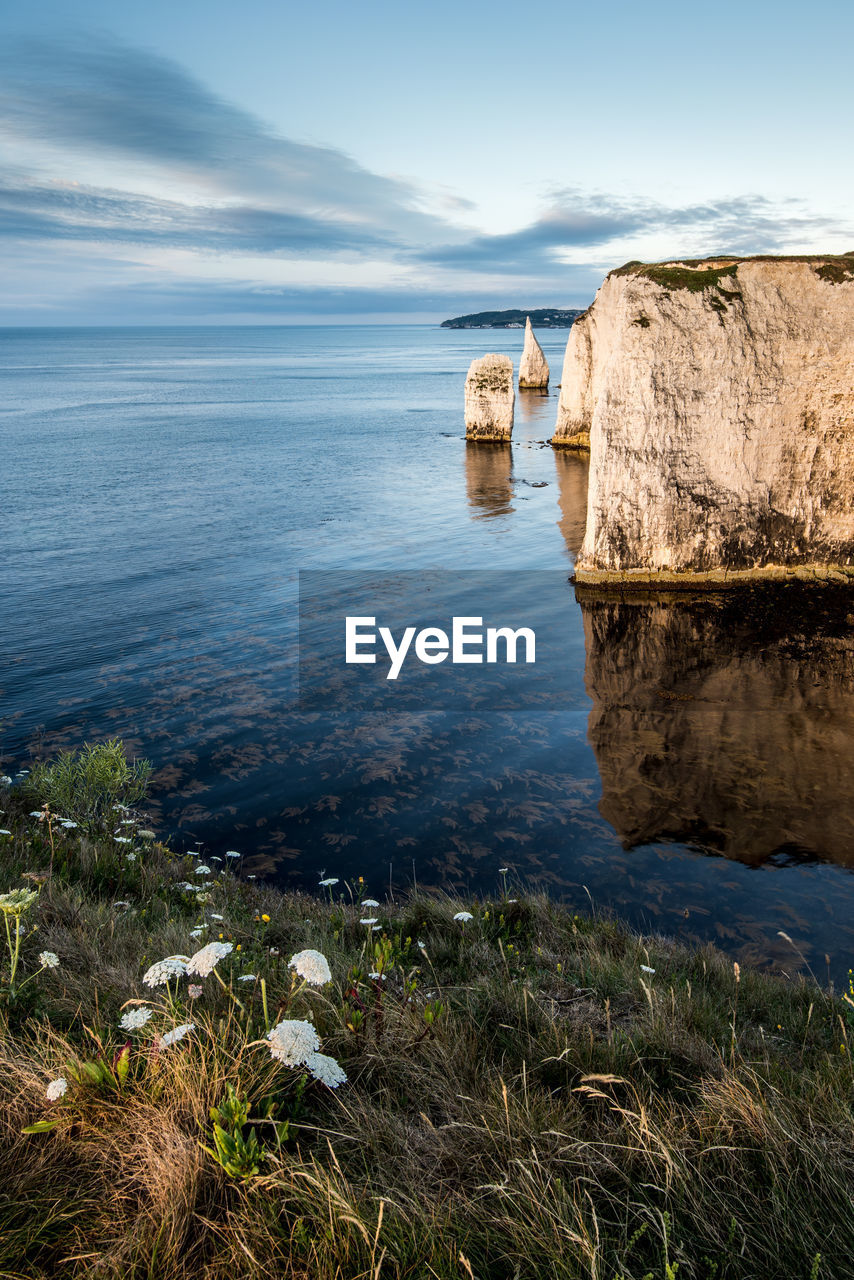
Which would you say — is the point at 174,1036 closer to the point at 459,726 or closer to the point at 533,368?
the point at 459,726

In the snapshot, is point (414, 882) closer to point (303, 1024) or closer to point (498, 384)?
point (303, 1024)

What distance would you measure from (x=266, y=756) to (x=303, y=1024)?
29.7 feet

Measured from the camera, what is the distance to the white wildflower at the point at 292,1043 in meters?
3.01

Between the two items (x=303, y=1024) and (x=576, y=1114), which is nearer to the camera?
(x=303, y=1024)

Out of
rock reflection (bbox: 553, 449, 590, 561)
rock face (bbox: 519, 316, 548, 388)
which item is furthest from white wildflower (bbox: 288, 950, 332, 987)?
rock face (bbox: 519, 316, 548, 388)

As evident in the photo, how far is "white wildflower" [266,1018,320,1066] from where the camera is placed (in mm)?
3008

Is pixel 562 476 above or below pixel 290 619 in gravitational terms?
above

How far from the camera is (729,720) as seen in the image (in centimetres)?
1289

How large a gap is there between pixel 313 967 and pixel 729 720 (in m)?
11.1

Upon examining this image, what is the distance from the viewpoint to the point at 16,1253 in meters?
2.59

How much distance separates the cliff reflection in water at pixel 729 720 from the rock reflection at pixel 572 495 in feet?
22.2

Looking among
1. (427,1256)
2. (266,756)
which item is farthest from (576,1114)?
(266,756)

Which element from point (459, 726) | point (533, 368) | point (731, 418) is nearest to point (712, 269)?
point (731, 418)

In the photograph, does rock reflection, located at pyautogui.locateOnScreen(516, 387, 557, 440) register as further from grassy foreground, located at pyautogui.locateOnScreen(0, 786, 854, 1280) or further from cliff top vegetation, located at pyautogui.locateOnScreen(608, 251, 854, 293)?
grassy foreground, located at pyautogui.locateOnScreen(0, 786, 854, 1280)
